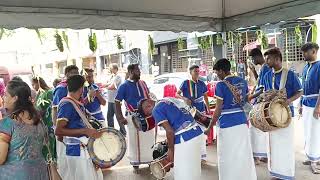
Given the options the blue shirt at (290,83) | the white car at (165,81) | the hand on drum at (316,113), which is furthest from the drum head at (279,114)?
the white car at (165,81)

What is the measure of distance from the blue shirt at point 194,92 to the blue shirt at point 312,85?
1.82m

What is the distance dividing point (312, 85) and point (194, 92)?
205cm

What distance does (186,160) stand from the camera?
368cm

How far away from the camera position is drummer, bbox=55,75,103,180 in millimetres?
3623

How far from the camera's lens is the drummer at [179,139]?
3.67 metres

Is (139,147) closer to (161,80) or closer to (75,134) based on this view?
(75,134)

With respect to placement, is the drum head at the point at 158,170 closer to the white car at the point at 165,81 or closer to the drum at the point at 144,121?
the drum at the point at 144,121

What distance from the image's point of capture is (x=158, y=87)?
13.2 metres

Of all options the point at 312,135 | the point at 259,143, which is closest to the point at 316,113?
the point at 312,135

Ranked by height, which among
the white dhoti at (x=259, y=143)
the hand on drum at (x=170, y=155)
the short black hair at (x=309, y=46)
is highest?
the short black hair at (x=309, y=46)

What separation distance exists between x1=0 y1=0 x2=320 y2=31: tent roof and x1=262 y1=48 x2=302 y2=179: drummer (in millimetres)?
696

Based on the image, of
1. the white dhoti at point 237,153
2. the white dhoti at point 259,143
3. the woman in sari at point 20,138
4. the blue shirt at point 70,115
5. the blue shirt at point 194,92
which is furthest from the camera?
the blue shirt at point 194,92

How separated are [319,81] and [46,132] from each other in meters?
4.32

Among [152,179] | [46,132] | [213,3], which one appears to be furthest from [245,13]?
[46,132]
